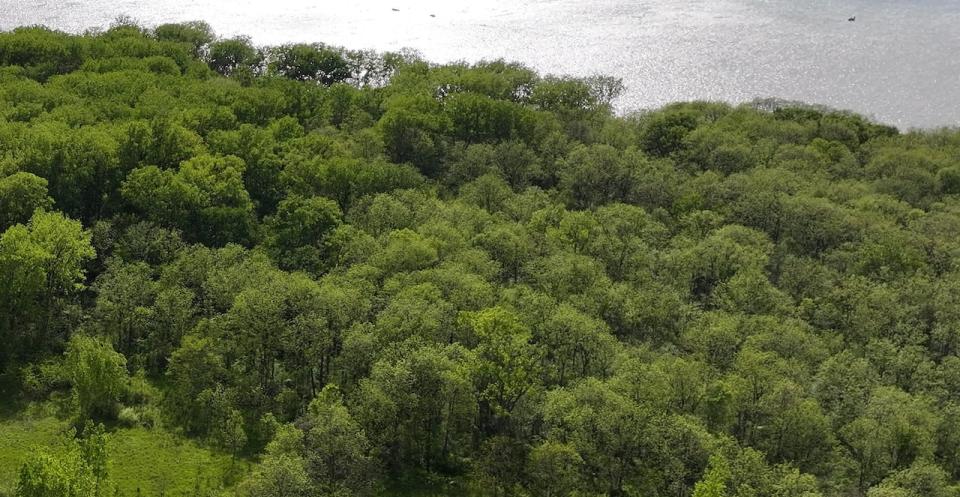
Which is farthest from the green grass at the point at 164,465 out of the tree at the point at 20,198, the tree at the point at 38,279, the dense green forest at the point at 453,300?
the tree at the point at 20,198

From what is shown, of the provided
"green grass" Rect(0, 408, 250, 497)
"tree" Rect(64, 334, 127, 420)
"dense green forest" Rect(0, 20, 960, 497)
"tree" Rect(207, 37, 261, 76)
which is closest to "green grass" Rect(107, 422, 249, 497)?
"green grass" Rect(0, 408, 250, 497)

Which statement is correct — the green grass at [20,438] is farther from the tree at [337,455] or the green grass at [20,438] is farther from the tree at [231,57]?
the tree at [231,57]

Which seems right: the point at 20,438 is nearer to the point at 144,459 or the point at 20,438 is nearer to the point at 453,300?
the point at 144,459

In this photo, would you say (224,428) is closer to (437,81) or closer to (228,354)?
(228,354)

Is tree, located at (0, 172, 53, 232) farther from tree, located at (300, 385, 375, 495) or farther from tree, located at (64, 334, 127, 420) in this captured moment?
tree, located at (300, 385, 375, 495)

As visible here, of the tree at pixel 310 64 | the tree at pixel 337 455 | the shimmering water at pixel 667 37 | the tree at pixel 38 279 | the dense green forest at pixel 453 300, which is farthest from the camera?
the shimmering water at pixel 667 37

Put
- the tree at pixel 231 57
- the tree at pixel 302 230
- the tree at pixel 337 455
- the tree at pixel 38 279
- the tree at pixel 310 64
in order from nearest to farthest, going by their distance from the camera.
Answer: the tree at pixel 337 455, the tree at pixel 38 279, the tree at pixel 302 230, the tree at pixel 310 64, the tree at pixel 231 57

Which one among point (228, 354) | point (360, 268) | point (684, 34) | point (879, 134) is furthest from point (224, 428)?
point (684, 34)
